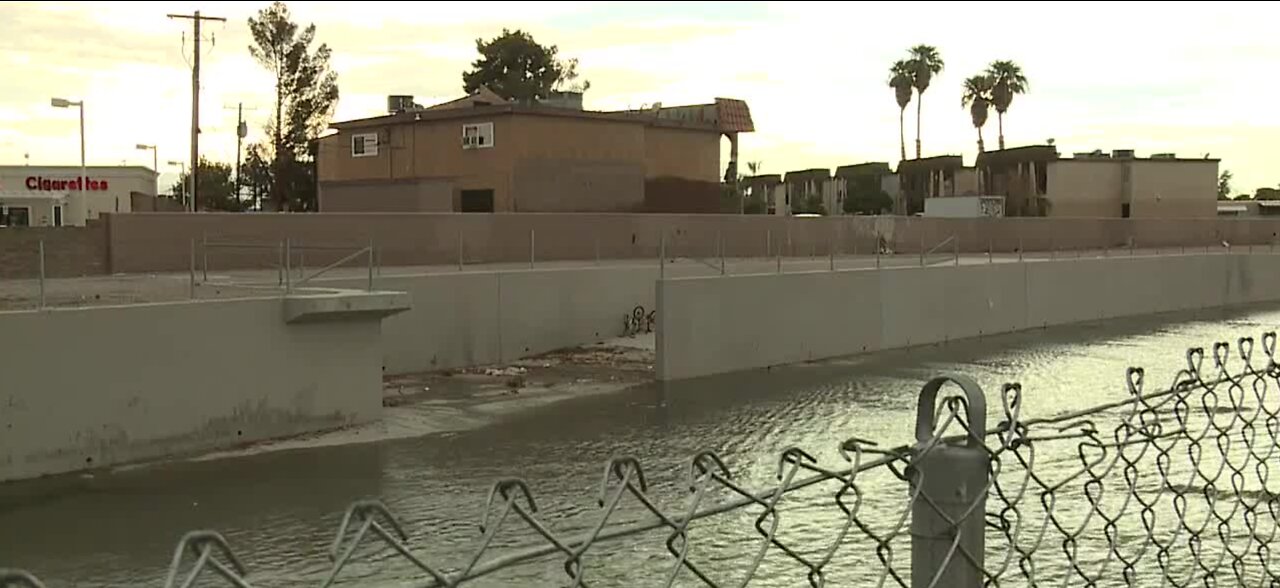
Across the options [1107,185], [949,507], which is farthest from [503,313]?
[1107,185]

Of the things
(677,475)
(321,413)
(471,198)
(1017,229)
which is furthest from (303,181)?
(677,475)

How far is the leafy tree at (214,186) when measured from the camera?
257 feet

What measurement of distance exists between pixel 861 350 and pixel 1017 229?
23.5 metres

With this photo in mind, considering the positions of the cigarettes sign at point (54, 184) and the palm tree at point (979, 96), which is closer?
the cigarettes sign at point (54, 184)

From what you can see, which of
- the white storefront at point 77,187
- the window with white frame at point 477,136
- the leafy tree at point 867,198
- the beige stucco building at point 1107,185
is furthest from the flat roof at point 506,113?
the leafy tree at point 867,198

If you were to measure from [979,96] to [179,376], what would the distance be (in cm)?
8730

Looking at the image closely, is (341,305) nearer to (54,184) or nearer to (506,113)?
(506,113)

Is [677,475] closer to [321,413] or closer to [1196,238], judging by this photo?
[321,413]

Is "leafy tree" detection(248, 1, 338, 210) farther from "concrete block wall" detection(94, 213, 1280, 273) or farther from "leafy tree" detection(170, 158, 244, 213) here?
"concrete block wall" detection(94, 213, 1280, 273)

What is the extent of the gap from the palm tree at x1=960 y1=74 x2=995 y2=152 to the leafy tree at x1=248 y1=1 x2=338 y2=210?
171 ft

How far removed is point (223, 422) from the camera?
17.1 meters

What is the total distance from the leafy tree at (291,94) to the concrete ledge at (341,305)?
4474cm

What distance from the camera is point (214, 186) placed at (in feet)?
272

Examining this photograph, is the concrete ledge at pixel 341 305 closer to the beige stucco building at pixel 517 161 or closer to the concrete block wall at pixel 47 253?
the concrete block wall at pixel 47 253
